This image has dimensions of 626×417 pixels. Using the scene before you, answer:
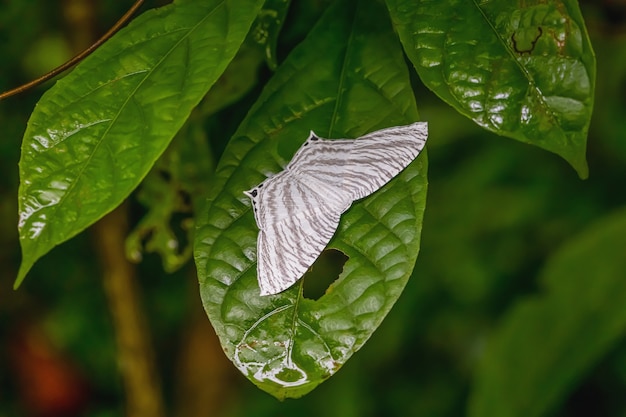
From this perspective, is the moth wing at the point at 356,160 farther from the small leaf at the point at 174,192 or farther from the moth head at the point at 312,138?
the small leaf at the point at 174,192

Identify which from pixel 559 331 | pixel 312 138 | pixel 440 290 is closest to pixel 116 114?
pixel 312 138

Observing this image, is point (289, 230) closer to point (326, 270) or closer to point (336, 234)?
point (336, 234)

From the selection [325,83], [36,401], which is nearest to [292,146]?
[325,83]

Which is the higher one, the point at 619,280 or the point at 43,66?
the point at 43,66

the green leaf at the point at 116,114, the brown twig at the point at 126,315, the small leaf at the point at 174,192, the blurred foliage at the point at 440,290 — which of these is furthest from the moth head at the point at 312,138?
the blurred foliage at the point at 440,290

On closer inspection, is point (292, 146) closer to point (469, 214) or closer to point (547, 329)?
point (547, 329)

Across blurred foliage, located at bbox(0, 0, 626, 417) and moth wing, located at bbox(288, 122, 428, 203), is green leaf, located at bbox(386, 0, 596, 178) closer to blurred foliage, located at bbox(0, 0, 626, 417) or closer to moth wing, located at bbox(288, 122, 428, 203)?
moth wing, located at bbox(288, 122, 428, 203)

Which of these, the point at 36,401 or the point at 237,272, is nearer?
the point at 237,272
